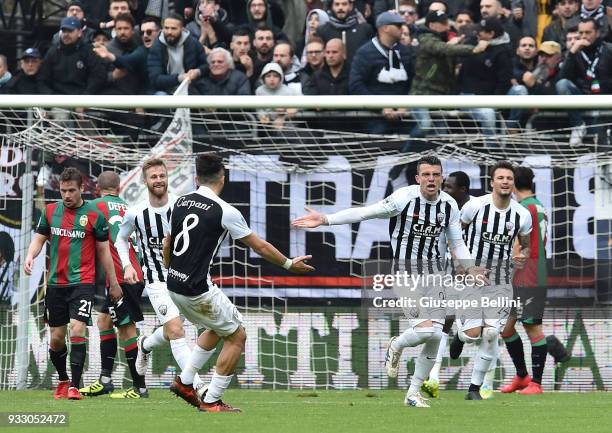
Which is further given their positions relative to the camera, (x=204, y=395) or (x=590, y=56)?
(x=590, y=56)

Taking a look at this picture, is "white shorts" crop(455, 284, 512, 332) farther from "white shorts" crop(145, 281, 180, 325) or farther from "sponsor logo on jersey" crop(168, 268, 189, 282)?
"sponsor logo on jersey" crop(168, 268, 189, 282)

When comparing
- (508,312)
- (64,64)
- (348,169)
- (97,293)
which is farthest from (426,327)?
(64,64)

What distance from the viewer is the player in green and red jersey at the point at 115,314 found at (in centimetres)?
1191

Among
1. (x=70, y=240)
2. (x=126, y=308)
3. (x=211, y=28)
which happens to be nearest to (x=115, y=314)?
(x=126, y=308)

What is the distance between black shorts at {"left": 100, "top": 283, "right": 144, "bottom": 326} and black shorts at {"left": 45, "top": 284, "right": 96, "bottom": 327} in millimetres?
385

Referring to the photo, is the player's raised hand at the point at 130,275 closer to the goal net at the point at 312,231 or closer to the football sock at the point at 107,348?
the football sock at the point at 107,348

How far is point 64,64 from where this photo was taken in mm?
15898

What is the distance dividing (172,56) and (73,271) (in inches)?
192

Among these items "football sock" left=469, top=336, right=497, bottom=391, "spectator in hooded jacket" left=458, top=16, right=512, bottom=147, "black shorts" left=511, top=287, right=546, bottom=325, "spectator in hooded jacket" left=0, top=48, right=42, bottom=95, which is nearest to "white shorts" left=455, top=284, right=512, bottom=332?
"football sock" left=469, top=336, right=497, bottom=391

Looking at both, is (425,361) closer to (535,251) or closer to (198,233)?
(198,233)

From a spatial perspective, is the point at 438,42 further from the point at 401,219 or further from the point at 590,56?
the point at 401,219

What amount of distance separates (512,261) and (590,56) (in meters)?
4.16

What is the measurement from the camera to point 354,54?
15.9 meters

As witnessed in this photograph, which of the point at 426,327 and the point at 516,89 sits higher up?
Result: the point at 516,89
